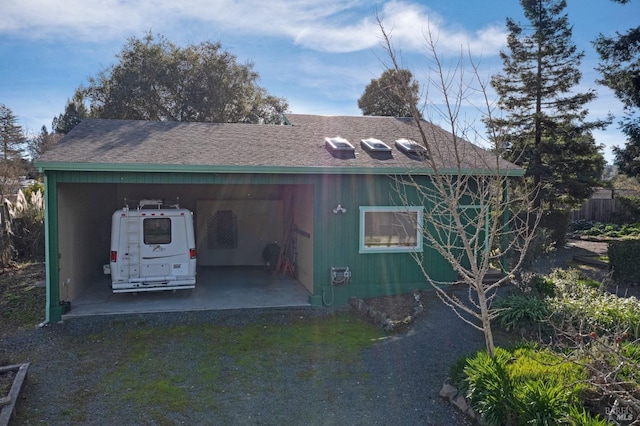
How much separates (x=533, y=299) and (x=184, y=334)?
561cm

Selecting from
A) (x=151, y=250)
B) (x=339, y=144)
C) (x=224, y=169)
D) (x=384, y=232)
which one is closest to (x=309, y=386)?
(x=224, y=169)

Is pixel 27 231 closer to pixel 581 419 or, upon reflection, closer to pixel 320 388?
pixel 320 388

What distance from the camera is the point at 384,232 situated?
981cm

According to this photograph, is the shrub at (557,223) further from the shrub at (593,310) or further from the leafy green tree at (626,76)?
the shrub at (593,310)

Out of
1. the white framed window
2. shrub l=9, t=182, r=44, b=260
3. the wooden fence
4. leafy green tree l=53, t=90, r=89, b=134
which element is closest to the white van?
the white framed window

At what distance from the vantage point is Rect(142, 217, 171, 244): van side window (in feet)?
31.0

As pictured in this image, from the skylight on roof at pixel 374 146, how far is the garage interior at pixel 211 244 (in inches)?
60.5

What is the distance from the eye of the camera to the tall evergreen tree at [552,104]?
16812 mm

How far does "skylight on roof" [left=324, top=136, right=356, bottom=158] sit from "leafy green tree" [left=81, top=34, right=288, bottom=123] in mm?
15472

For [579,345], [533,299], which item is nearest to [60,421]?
[579,345]

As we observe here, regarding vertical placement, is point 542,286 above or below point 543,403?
above

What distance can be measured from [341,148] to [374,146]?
836mm

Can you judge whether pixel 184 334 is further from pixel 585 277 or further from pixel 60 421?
pixel 585 277

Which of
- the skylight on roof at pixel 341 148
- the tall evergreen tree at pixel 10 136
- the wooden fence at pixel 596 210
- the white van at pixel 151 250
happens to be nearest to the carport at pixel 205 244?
the white van at pixel 151 250
